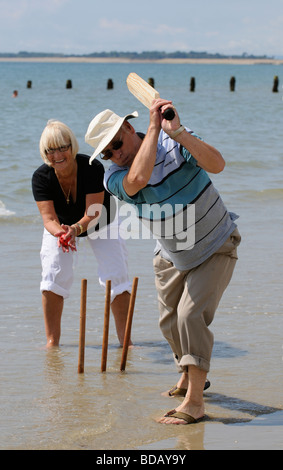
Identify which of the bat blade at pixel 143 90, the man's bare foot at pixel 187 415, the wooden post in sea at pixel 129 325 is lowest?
the man's bare foot at pixel 187 415

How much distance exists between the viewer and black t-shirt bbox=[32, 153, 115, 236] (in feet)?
19.8

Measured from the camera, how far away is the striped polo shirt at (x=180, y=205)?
450 centimetres

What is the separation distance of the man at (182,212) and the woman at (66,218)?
1.10 m

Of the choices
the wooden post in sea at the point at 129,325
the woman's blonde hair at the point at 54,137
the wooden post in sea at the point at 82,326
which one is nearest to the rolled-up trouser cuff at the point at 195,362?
the wooden post in sea at the point at 129,325

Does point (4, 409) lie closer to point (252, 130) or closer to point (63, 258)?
point (63, 258)

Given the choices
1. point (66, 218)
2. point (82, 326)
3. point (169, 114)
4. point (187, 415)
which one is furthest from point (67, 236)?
point (169, 114)

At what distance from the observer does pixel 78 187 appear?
6.05 metres

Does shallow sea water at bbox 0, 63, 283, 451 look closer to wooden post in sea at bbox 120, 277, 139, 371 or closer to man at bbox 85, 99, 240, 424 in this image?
wooden post in sea at bbox 120, 277, 139, 371

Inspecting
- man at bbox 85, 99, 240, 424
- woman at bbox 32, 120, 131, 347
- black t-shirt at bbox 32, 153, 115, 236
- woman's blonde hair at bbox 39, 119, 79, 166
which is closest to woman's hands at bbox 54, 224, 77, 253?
woman at bbox 32, 120, 131, 347

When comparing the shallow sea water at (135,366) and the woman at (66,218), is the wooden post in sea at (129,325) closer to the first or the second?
the shallow sea water at (135,366)

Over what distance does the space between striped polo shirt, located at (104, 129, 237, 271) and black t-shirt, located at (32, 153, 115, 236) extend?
1.37m

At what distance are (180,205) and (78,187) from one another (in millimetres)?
1650

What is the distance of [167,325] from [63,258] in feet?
5.11

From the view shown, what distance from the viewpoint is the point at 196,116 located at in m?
35.8
